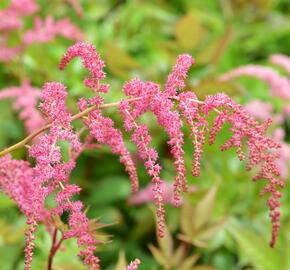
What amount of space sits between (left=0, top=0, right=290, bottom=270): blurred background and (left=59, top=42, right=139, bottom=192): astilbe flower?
0.69 m

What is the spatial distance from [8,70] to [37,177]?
1648mm

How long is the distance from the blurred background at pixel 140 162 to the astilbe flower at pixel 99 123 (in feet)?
2.25

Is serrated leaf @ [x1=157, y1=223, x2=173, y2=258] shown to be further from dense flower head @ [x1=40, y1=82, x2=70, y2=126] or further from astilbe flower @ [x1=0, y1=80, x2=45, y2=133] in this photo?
dense flower head @ [x1=40, y1=82, x2=70, y2=126]

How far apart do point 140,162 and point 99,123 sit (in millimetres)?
1547

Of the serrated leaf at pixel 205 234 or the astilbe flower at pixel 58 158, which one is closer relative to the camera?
the astilbe flower at pixel 58 158

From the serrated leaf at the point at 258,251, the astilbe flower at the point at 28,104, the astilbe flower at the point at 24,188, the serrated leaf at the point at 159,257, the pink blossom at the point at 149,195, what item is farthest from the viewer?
the pink blossom at the point at 149,195

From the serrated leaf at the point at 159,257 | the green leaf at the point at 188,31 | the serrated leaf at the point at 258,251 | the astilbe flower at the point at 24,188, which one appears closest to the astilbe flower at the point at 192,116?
the astilbe flower at the point at 24,188

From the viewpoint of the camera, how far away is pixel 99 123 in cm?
105

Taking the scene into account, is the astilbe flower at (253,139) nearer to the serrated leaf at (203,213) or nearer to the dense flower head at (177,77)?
the dense flower head at (177,77)

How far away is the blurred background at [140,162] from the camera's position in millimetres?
1850

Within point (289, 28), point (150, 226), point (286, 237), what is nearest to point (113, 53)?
point (150, 226)

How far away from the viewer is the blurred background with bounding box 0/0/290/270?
1850mm

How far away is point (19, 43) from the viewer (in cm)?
239

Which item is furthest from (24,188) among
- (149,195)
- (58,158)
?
(149,195)
